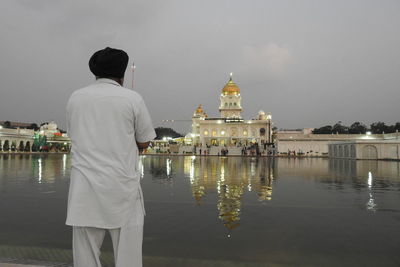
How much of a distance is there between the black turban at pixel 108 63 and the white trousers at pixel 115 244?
3.40 ft

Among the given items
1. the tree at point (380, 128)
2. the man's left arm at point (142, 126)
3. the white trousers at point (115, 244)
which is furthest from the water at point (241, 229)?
the tree at point (380, 128)

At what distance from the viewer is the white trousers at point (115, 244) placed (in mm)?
2066

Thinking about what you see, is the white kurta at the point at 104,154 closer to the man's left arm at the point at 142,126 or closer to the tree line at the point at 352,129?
the man's left arm at the point at 142,126

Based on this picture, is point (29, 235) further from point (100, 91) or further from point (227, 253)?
point (100, 91)

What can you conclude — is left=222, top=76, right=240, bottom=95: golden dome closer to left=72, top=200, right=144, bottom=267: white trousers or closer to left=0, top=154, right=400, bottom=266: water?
left=0, top=154, right=400, bottom=266: water

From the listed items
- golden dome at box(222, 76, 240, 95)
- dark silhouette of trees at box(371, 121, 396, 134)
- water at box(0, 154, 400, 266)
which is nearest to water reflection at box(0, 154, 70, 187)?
water at box(0, 154, 400, 266)

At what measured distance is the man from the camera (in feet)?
6.65

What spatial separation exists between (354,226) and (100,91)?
4.93 m

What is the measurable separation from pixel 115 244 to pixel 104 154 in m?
0.61

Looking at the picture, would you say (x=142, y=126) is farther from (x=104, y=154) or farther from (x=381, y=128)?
(x=381, y=128)

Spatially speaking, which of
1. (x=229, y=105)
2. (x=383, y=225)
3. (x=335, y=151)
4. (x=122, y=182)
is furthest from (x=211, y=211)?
(x=229, y=105)

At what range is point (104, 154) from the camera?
2.08 meters

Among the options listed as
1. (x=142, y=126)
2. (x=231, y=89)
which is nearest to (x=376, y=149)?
(x=142, y=126)

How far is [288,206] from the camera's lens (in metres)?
7.11
